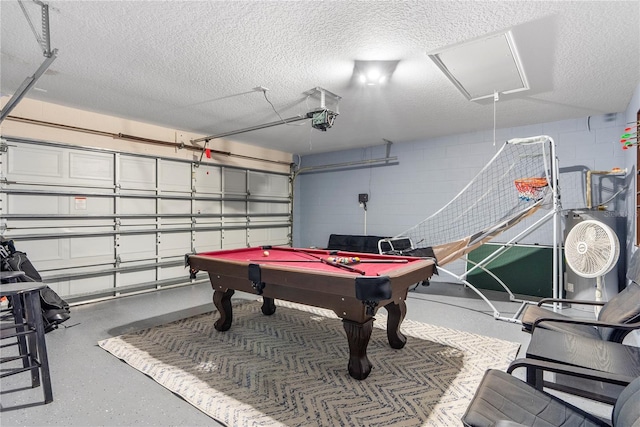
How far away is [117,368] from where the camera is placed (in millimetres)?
2391

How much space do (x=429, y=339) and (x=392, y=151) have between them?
3834 millimetres

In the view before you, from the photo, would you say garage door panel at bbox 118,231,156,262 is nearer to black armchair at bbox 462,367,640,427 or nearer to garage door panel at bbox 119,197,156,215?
garage door panel at bbox 119,197,156,215

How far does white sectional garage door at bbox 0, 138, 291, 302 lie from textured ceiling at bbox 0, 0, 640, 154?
0.82 meters

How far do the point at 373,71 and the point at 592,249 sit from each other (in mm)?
2463

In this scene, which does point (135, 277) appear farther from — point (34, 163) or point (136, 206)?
point (34, 163)

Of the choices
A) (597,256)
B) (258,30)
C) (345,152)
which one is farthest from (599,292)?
(345,152)

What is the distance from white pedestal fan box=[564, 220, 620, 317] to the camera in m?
2.62

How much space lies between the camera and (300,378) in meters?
2.26

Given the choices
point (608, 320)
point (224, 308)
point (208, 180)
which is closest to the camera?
point (608, 320)

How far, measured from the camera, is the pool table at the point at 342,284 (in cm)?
206

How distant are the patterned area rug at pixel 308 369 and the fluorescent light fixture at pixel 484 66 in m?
2.43

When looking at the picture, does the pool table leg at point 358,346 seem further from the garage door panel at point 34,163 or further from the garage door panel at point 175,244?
the garage door panel at point 34,163

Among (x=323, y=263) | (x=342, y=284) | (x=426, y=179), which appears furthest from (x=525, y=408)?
(x=426, y=179)

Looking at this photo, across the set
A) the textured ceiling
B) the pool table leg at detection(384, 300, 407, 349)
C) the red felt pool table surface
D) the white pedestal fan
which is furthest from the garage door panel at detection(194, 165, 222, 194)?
the white pedestal fan
